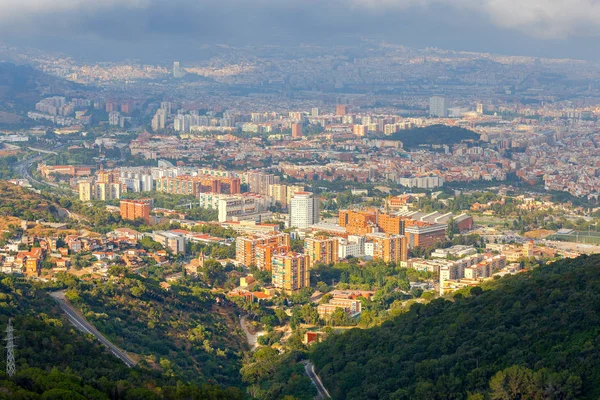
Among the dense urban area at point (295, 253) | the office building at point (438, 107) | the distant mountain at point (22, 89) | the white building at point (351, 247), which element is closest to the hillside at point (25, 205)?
the dense urban area at point (295, 253)

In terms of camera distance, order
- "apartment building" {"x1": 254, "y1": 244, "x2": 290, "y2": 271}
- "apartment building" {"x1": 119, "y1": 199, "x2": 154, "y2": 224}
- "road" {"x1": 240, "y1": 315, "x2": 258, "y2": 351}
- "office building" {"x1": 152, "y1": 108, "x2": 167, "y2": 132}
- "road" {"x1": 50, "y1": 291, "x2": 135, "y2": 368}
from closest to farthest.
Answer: "road" {"x1": 50, "y1": 291, "x2": 135, "y2": 368} < "road" {"x1": 240, "y1": 315, "x2": 258, "y2": 351} < "apartment building" {"x1": 254, "y1": 244, "x2": 290, "y2": 271} < "apartment building" {"x1": 119, "y1": 199, "x2": 154, "y2": 224} < "office building" {"x1": 152, "y1": 108, "x2": 167, "y2": 132}

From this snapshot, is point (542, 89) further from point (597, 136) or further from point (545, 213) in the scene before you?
point (545, 213)

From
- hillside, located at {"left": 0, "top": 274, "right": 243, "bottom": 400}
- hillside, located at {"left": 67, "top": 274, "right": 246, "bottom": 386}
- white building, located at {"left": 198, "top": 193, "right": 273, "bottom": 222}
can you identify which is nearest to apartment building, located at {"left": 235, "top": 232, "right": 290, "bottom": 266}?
hillside, located at {"left": 67, "top": 274, "right": 246, "bottom": 386}

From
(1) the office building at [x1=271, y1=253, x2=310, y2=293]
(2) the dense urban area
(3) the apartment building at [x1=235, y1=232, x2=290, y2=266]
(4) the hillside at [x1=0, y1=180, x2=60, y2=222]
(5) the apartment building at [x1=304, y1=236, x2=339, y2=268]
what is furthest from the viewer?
(4) the hillside at [x1=0, y1=180, x2=60, y2=222]

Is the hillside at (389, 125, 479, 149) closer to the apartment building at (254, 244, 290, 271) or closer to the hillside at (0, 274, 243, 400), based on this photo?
the apartment building at (254, 244, 290, 271)

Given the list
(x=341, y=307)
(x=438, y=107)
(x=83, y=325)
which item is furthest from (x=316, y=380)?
(x=438, y=107)

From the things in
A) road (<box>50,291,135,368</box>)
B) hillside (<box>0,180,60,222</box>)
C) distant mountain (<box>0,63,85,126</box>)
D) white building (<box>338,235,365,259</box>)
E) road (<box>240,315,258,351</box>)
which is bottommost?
road (<box>240,315,258,351</box>)
